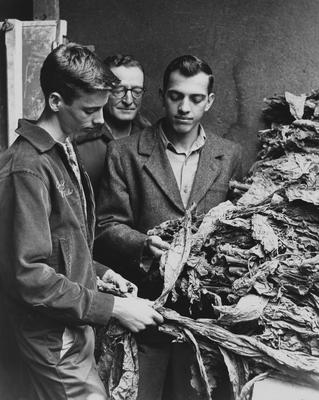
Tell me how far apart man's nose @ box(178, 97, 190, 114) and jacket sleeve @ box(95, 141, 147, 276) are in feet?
1.36

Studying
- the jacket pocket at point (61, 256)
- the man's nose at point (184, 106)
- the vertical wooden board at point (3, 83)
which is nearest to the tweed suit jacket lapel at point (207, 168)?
the man's nose at point (184, 106)

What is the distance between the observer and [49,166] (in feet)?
8.45

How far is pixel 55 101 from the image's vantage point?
Result: 2.66 metres

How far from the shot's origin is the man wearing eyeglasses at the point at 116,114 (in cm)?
388

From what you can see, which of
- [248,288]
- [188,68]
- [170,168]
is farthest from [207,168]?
[248,288]

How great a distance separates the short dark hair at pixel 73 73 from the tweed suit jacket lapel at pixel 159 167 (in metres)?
0.96

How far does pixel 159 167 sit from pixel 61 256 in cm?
115

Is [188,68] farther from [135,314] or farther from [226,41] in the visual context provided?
[135,314]

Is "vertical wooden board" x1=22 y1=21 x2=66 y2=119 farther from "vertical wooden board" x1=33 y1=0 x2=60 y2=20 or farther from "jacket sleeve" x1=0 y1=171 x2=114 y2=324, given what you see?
"jacket sleeve" x1=0 y1=171 x2=114 y2=324

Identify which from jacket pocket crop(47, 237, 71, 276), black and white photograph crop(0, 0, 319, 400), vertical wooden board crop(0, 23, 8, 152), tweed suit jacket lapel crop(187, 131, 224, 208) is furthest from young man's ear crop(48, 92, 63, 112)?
vertical wooden board crop(0, 23, 8, 152)

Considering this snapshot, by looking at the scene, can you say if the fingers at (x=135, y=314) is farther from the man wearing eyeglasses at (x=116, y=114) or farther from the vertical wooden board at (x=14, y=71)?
the vertical wooden board at (x=14, y=71)

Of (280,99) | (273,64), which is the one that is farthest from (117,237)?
(273,64)

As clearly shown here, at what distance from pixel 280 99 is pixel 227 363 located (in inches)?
78.4

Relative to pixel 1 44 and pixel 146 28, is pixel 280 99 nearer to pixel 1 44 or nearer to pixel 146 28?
pixel 146 28
